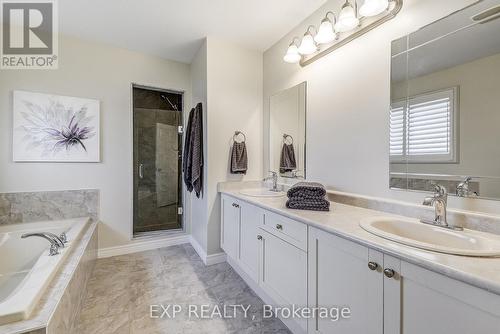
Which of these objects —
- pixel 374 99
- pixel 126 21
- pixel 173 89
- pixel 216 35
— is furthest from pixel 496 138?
pixel 173 89

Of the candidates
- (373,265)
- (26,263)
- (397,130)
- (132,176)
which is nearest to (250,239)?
(373,265)

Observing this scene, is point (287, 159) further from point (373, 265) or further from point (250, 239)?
point (373, 265)

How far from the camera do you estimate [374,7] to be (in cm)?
137

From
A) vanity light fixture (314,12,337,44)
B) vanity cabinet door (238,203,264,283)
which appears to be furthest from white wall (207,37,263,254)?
vanity light fixture (314,12,337,44)

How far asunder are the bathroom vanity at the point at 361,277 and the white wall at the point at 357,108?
0.27 m

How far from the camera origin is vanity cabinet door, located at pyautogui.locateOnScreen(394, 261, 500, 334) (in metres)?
0.64

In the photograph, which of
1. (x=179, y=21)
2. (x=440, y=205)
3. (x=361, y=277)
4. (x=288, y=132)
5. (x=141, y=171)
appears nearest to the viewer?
(x=361, y=277)

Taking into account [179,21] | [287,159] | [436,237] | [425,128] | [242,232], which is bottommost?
[242,232]

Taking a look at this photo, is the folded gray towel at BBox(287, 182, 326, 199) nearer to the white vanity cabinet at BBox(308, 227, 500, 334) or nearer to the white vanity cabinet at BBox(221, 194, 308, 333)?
the white vanity cabinet at BBox(221, 194, 308, 333)

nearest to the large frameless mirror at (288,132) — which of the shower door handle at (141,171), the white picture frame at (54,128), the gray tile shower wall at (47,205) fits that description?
the shower door handle at (141,171)

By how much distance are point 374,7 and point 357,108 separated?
0.60 meters

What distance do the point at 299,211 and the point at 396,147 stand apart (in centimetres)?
71

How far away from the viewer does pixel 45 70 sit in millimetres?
2367

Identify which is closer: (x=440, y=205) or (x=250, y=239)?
(x=440, y=205)
